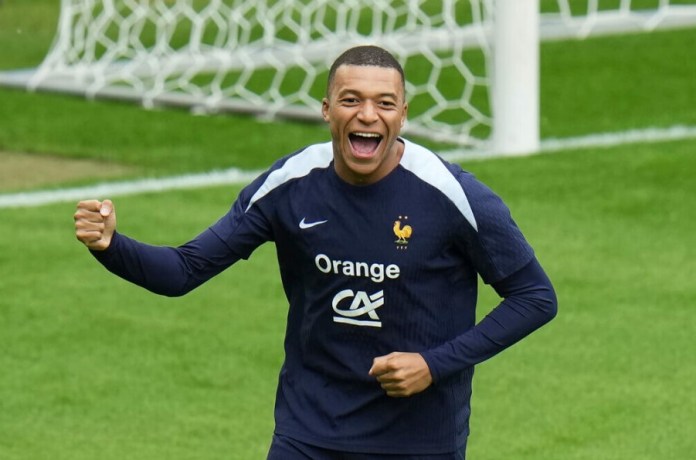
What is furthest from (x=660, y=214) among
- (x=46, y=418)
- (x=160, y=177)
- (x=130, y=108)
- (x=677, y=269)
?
(x=130, y=108)

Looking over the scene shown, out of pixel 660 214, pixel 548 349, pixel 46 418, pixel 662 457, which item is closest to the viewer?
pixel 662 457

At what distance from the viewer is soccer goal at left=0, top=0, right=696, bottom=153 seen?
1383cm

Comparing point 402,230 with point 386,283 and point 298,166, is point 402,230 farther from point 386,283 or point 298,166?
point 298,166

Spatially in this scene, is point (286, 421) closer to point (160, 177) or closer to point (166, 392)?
point (166, 392)

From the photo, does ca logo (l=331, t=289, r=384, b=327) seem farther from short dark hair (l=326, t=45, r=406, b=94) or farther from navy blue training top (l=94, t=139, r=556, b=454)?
short dark hair (l=326, t=45, r=406, b=94)

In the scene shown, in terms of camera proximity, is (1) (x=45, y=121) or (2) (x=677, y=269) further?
(1) (x=45, y=121)

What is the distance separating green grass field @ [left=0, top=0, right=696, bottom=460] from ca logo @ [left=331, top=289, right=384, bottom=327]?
235 centimetres

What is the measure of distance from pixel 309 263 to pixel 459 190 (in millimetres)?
434

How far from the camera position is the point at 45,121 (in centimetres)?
1388

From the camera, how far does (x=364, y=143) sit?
4.24 meters

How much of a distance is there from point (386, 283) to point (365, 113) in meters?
0.45

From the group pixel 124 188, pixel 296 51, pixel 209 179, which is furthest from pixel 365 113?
pixel 296 51

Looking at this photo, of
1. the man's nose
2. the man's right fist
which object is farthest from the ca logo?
the man's right fist

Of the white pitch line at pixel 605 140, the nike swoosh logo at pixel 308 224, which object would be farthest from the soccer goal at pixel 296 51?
the nike swoosh logo at pixel 308 224
